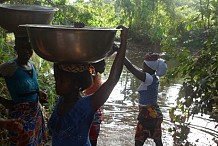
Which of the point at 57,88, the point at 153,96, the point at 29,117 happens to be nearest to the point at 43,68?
the point at 153,96

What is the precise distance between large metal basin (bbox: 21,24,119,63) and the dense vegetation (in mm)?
1393

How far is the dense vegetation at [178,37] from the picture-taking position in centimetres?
329

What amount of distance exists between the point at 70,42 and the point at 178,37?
2040 millimetres

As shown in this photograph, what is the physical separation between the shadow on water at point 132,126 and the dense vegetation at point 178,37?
29cm

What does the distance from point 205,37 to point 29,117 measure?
2004mm

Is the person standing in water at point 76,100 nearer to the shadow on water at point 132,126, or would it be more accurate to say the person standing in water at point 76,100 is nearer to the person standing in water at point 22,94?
the person standing in water at point 22,94

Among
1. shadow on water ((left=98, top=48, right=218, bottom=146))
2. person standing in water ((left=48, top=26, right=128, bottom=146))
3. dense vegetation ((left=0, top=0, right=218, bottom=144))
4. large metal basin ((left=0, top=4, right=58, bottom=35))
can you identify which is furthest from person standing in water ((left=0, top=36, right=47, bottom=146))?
shadow on water ((left=98, top=48, right=218, bottom=146))

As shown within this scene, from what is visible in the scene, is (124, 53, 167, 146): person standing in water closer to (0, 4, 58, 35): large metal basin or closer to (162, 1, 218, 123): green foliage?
(162, 1, 218, 123): green foliage

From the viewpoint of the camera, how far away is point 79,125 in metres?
2.19

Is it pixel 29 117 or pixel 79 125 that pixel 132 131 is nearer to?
pixel 29 117

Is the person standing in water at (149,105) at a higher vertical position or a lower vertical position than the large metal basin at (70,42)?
lower

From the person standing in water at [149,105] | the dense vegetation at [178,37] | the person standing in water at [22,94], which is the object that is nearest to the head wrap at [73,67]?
the person standing in water at [22,94]

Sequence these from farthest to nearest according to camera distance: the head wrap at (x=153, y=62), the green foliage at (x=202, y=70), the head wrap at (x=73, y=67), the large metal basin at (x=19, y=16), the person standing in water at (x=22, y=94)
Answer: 1. the head wrap at (x=153, y=62)
2. the green foliage at (x=202, y=70)
3. the person standing in water at (x=22, y=94)
4. the large metal basin at (x=19, y=16)
5. the head wrap at (x=73, y=67)

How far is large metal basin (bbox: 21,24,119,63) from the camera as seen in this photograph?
73.5 inches
